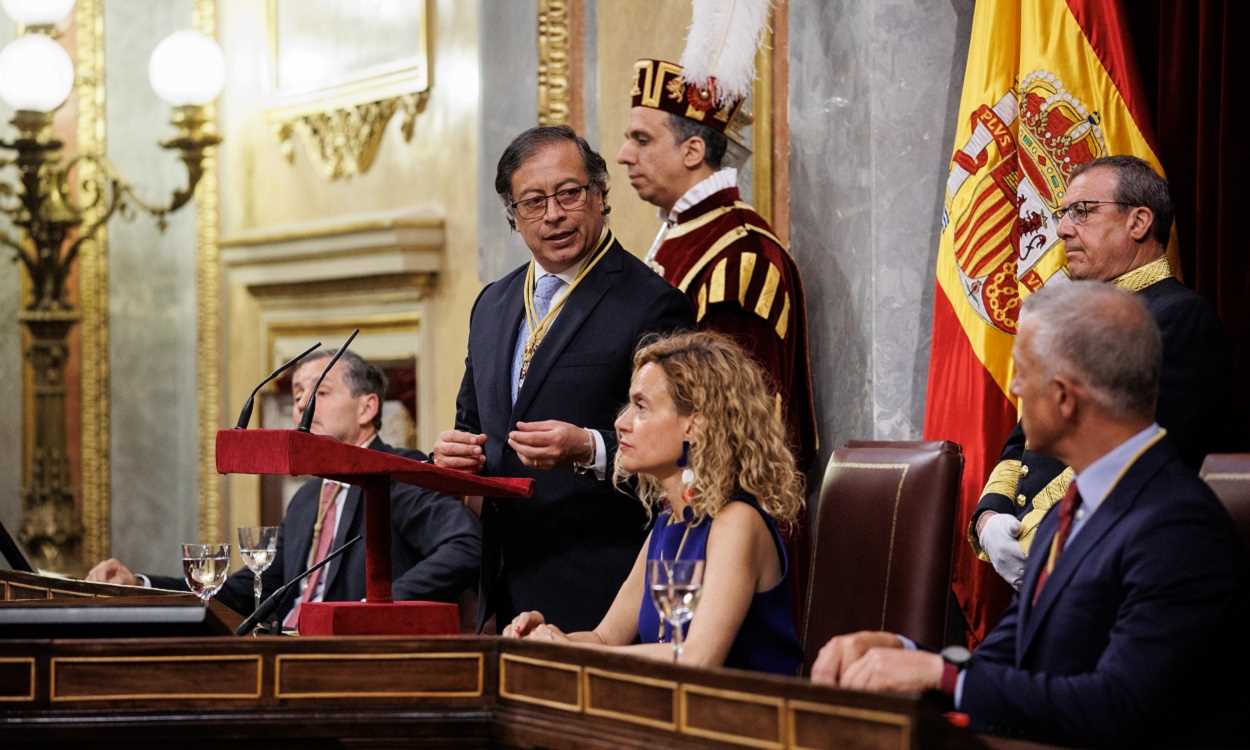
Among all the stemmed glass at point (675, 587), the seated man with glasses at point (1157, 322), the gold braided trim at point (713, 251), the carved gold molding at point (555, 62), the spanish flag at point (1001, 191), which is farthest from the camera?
the carved gold molding at point (555, 62)

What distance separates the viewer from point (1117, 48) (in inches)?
152

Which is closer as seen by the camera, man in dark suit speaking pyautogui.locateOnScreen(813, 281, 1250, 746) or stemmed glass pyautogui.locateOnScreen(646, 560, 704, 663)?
man in dark suit speaking pyautogui.locateOnScreen(813, 281, 1250, 746)

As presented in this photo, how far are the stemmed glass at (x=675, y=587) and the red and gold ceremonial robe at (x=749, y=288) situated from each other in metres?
1.68

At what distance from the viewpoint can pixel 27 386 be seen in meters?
7.65

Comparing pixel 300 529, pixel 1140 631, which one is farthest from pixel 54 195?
pixel 1140 631

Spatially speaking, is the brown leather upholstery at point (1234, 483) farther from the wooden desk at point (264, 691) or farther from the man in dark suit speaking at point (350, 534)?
the man in dark suit speaking at point (350, 534)

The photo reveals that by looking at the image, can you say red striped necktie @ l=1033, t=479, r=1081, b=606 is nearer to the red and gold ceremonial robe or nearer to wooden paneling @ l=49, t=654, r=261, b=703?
wooden paneling @ l=49, t=654, r=261, b=703

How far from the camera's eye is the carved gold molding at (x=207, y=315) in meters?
7.61

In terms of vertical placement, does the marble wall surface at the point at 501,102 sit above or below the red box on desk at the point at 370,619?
above

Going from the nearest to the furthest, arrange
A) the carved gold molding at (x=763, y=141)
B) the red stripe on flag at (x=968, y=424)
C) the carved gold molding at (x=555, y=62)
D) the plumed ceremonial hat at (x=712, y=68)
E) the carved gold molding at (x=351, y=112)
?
the red stripe on flag at (x=968, y=424)
the plumed ceremonial hat at (x=712, y=68)
the carved gold molding at (x=763, y=141)
the carved gold molding at (x=555, y=62)
the carved gold molding at (x=351, y=112)

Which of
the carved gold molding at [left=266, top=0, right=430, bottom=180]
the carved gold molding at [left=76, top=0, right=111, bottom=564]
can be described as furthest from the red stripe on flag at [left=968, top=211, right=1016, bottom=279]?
the carved gold molding at [left=76, top=0, right=111, bottom=564]

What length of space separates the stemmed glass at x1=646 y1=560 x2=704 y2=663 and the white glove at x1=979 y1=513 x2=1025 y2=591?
3.67 feet

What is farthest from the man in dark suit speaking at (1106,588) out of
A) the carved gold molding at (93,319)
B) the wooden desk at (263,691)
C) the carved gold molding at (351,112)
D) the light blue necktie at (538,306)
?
the carved gold molding at (93,319)

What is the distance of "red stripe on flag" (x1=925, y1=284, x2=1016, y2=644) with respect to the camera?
4.00 metres
